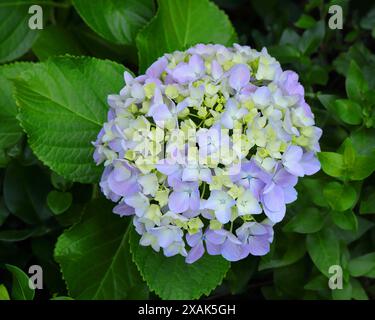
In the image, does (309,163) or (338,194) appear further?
(338,194)

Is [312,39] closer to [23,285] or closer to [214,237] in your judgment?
[214,237]

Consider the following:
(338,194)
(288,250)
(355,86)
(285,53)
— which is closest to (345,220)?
(338,194)

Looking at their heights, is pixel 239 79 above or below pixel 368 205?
above

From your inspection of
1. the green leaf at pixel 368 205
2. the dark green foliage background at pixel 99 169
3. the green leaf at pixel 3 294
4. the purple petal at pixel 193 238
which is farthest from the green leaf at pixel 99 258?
the green leaf at pixel 368 205

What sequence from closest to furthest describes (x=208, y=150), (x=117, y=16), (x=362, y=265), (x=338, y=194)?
1. (x=208, y=150)
2. (x=338, y=194)
3. (x=362, y=265)
4. (x=117, y=16)

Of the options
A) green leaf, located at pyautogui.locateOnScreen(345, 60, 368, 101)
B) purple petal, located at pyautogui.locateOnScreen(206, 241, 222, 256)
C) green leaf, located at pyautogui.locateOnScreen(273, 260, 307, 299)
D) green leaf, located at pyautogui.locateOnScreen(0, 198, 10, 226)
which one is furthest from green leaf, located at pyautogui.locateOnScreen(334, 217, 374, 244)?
green leaf, located at pyautogui.locateOnScreen(0, 198, 10, 226)

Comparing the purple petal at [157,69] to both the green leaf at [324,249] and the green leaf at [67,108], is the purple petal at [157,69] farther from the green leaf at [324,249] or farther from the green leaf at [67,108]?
the green leaf at [324,249]

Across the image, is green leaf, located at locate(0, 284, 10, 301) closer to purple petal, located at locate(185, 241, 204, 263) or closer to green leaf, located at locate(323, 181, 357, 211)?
purple petal, located at locate(185, 241, 204, 263)
